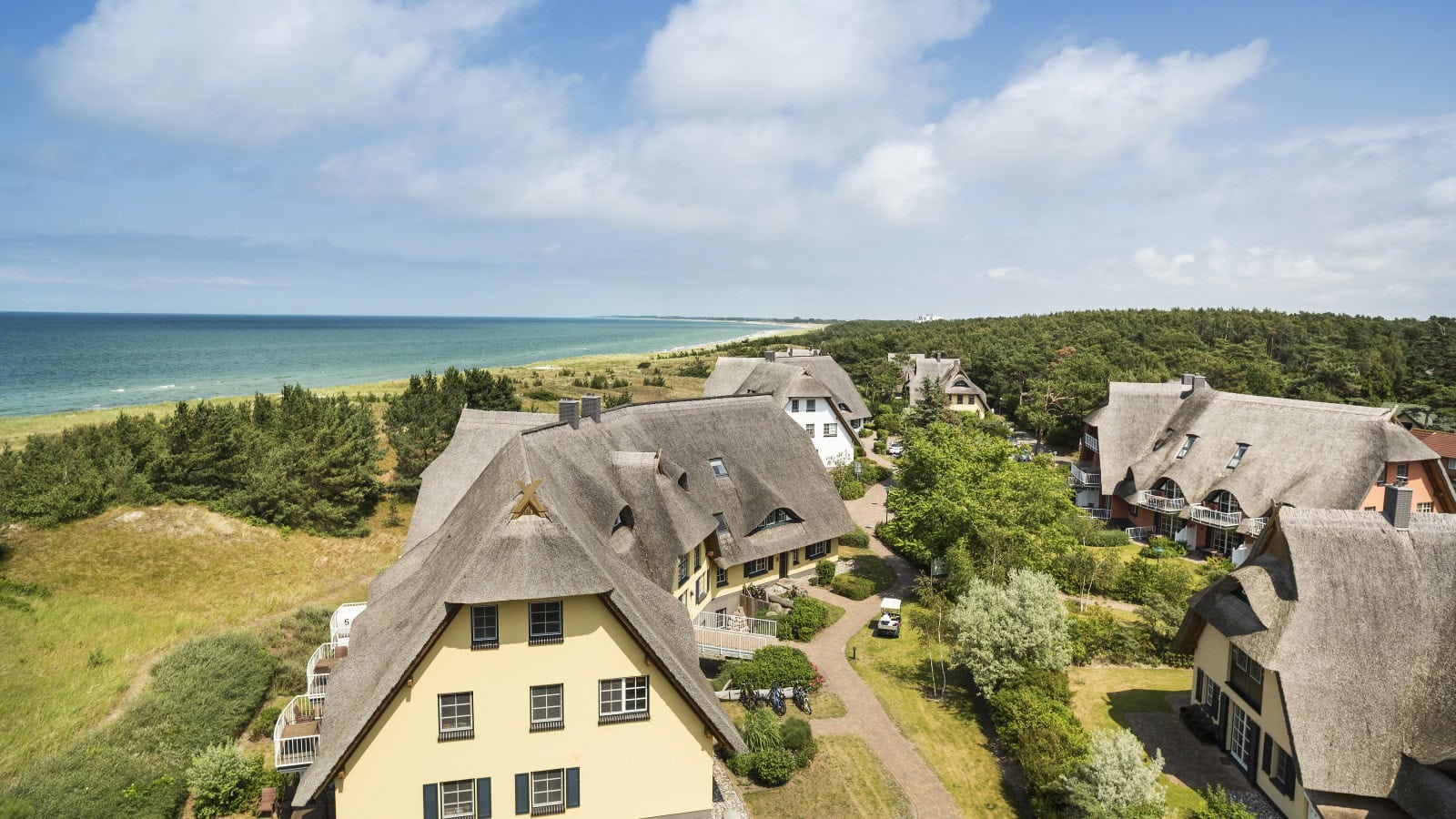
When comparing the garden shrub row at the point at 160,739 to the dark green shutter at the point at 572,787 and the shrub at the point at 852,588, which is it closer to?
the dark green shutter at the point at 572,787

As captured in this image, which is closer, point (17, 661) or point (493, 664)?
point (493, 664)

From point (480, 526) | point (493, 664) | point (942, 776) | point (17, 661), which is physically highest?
point (480, 526)

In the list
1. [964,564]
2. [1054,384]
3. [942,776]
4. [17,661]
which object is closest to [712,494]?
[964,564]

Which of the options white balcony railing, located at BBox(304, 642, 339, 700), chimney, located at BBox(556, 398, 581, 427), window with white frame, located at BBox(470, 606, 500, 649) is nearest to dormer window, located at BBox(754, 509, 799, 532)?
chimney, located at BBox(556, 398, 581, 427)

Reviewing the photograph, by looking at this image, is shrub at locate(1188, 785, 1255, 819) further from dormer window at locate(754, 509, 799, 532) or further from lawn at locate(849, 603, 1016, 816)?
dormer window at locate(754, 509, 799, 532)

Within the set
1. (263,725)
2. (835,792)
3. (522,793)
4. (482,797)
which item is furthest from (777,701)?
(263,725)

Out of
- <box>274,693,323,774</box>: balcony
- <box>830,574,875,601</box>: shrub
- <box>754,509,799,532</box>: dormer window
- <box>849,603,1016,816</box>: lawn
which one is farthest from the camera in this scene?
<box>830,574,875,601</box>: shrub

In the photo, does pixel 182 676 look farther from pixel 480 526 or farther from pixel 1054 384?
pixel 1054 384
